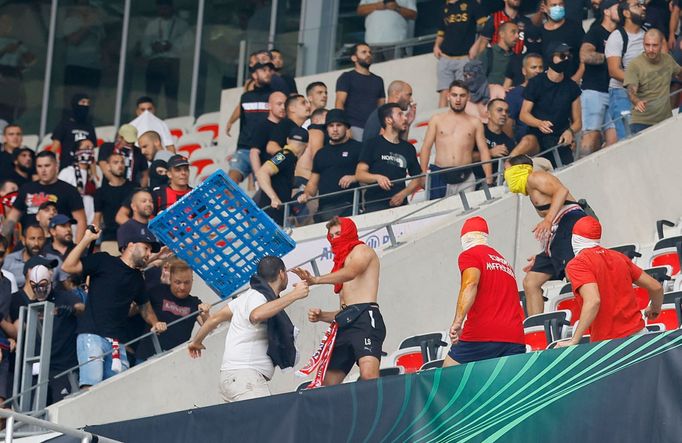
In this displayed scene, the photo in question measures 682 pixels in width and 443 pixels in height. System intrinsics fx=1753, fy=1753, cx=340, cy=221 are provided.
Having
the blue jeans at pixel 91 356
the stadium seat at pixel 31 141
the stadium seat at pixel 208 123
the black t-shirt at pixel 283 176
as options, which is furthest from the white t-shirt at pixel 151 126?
the blue jeans at pixel 91 356

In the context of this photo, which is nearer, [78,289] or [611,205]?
[78,289]

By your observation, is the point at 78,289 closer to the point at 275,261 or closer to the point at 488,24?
the point at 275,261

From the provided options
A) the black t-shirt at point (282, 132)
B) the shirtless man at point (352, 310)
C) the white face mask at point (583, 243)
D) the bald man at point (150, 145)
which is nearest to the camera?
the white face mask at point (583, 243)

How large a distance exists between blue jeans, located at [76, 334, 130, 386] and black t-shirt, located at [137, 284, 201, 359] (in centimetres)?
38

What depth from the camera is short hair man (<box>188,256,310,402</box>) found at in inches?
444

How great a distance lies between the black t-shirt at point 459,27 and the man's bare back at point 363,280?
723 cm

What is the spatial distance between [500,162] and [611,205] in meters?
1.01

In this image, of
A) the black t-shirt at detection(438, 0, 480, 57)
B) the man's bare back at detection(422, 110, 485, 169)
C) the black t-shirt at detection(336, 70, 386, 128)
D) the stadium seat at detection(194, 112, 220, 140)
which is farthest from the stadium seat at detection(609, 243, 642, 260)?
the stadium seat at detection(194, 112, 220, 140)

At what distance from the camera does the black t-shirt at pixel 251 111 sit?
55.8ft

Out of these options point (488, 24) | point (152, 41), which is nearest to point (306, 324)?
point (488, 24)

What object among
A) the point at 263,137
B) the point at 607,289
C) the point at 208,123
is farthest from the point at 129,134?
the point at 607,289

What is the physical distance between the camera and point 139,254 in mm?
13039

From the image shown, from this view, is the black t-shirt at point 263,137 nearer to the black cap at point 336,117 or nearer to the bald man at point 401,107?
the black cap at point 336,117

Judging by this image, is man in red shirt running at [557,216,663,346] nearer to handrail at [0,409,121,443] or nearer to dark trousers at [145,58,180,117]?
handrail at [0,409,121,443]
